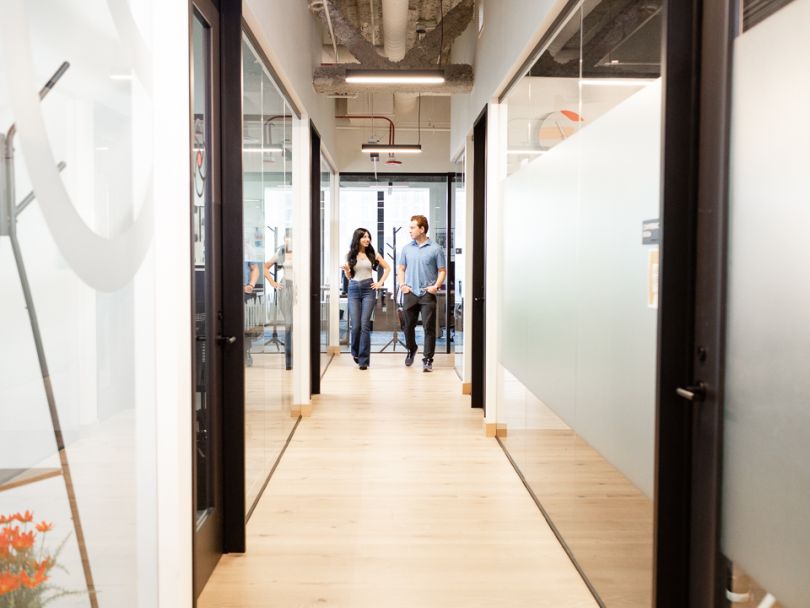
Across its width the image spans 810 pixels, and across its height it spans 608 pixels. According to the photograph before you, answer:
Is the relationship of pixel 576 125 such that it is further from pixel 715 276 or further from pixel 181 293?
pixel 181 293

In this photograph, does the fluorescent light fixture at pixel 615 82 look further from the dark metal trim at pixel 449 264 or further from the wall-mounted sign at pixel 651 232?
the dark metal trim at pixel 449 264

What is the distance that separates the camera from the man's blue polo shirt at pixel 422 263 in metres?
7.51

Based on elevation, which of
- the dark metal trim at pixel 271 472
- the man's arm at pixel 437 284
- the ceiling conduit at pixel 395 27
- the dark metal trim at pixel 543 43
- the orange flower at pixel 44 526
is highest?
the ceiling conduit at pixel 395 27

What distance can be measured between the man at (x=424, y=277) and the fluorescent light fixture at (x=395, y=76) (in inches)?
94.3

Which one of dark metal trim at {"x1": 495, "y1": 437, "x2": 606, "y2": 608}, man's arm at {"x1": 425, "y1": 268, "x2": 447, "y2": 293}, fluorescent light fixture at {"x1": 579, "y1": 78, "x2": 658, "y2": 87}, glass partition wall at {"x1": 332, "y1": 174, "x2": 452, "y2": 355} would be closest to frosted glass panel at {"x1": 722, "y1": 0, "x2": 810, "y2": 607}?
fluorescent light fixture at {"x1": 579, "y1": 78, "x2": 658, "y2": 87}

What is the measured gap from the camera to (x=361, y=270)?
766 cm

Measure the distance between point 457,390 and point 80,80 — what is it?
5.41m

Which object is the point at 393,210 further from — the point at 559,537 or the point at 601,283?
the point at 601,283

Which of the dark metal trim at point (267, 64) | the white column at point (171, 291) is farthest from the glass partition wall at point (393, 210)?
the white column at point (171, 291)

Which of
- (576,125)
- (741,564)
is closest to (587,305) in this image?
(576,125)

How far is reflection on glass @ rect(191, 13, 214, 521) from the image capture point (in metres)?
2.54

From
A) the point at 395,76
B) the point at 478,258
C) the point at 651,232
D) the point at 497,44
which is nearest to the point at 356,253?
the point at 478,258

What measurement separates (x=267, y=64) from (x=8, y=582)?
10.6ft

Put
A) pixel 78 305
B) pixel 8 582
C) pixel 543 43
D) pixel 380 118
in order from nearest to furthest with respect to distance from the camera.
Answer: pixel 8 582 → pixel 78 305 → pixel 543 43 → pixel 380 118
